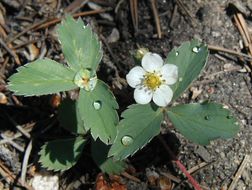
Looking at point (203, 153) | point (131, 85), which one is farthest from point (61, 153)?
point (203, 153)

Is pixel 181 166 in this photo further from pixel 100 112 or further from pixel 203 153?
pixel 100 112

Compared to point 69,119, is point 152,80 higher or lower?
higher

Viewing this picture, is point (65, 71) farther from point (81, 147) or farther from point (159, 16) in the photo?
point (159, 16)

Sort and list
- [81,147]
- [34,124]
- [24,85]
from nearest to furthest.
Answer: [24,85]
[81,147]
[34,124]

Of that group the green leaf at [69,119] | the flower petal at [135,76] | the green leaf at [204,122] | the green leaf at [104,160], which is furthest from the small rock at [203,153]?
the green leaf at [69,119]

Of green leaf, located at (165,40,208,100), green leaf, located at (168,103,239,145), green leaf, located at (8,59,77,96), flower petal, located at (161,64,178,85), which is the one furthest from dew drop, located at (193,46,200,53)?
green leaf, located at (8,59,77,96)

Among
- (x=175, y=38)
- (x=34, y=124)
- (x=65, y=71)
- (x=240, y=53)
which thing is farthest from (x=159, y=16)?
(x=34, y=124)
